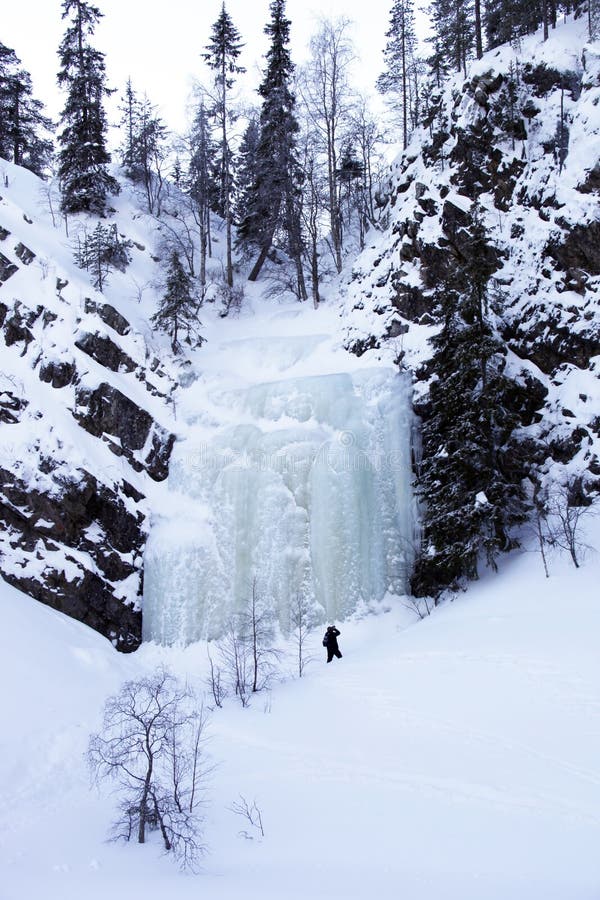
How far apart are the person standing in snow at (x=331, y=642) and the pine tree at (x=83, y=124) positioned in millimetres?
21295

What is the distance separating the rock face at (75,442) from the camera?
14695 millimetres

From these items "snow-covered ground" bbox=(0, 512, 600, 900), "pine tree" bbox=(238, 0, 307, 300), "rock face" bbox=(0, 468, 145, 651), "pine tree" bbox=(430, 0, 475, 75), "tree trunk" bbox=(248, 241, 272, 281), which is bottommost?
"snow-covered ground" bbox=(0, 512, 600, 900)

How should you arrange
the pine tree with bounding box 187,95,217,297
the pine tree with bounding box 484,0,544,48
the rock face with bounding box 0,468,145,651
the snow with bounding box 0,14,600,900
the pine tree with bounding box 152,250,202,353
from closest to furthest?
the snow with bounding box 0,14,600,900 → the rock face with bounding box 0,468,145,651 → the pine tree with bounding box 152,250,202,353 → the pine tree with bounding box 484,0,544,48 → the pine tree with bounding box 187,95,217,297

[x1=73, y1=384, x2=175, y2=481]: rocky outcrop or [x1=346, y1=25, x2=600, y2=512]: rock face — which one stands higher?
[x1=346, y1=25, x2=600, y2=512]: rock face

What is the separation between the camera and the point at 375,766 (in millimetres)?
7957

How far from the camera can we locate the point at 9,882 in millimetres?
6270

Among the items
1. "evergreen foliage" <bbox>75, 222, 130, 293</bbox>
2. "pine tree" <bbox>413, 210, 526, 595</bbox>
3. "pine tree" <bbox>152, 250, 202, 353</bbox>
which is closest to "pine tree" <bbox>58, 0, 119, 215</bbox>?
"evergreen foliage" <bbox>75, 222, 130, 293</bbox>

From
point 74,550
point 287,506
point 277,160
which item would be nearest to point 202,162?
point 277,160

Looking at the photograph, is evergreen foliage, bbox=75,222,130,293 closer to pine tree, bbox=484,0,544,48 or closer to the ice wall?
the ice wall

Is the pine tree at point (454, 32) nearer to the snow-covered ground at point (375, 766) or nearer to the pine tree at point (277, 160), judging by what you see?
the pine tree at point (277, 160)

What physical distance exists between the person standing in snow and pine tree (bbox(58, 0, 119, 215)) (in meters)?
21.3

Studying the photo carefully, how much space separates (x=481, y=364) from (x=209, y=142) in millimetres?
19816

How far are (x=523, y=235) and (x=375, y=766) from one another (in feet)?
51.1

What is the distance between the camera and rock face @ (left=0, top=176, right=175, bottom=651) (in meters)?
14.7
